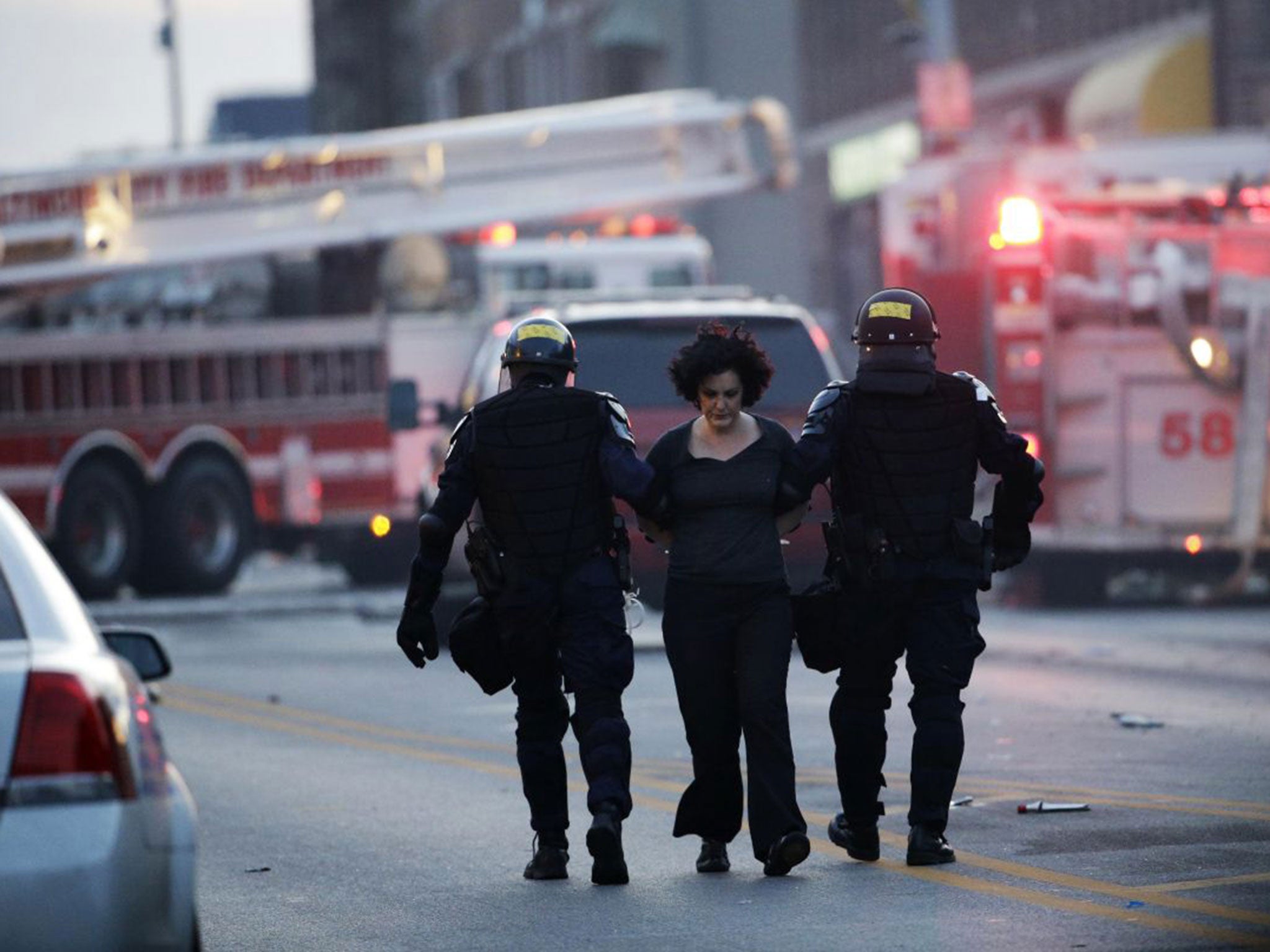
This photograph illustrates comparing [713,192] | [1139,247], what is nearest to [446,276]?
[713,192]

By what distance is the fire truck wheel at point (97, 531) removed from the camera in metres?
23.1

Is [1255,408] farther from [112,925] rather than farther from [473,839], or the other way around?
[112,925]

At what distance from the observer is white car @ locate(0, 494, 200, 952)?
5.29 metres

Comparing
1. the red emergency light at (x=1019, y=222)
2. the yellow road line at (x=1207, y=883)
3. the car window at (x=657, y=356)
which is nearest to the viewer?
the yellow road line at (x=1207, y=883)

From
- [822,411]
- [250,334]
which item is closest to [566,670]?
[822,411]

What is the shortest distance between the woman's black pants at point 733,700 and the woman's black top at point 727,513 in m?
0.05

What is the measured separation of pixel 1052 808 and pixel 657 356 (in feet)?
20.1

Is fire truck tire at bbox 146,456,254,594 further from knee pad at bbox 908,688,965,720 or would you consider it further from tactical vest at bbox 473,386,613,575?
knee pad at bbox 908,688,965,720

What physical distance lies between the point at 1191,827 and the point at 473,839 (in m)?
Result: 2.27

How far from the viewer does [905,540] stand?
862cm

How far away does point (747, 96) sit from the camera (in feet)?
143

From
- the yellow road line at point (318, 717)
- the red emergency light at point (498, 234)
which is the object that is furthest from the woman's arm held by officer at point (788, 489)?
the red emergency light at point (498, 234)

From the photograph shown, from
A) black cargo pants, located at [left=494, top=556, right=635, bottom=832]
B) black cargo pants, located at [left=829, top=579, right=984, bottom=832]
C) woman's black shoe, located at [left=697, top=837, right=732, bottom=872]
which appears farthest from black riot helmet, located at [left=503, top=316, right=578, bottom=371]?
woman's black shoe, located at [left=697, top=837, right=732, bottom=872]

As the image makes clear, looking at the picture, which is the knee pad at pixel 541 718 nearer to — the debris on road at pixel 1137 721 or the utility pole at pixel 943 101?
the debris on road at pixel 1137 721
